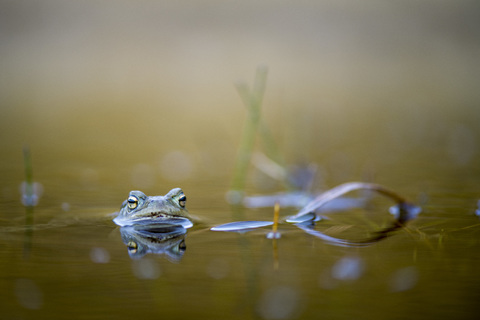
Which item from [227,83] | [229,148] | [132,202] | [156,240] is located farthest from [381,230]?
[227,83]

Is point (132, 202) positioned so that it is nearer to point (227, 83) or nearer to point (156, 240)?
point (156, 240)

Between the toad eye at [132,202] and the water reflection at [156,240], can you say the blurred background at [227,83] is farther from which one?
the water reflection at [156,240]

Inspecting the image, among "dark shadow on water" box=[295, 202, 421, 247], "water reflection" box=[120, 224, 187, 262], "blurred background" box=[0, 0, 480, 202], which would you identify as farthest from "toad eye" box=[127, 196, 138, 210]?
"blurred background" box=[0, 0, 480, 202]

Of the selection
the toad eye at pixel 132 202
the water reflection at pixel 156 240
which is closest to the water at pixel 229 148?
the water reflection at pixel 156 240

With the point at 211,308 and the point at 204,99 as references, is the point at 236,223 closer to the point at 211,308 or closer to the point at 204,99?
the point at 211,308

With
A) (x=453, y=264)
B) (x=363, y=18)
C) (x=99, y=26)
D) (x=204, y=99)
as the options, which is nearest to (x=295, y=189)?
(x=453, y=264)
